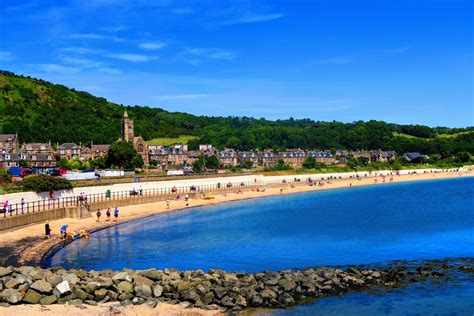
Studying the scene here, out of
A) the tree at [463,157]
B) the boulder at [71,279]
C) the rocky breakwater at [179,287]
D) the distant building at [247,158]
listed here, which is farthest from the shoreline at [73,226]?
the tree at [463,157]

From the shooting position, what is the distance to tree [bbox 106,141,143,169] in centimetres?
9756

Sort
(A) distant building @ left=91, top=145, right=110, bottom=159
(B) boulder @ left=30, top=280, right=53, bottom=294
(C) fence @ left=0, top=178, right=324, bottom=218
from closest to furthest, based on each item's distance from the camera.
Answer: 1. (B) boulder @ left=30, top=280, right=53, bottom=294
2. (C) fence @ left=0, top=178, right=324, bottom=218
3. (A) distant building @ left=91, top=145, right=110, bottom=159

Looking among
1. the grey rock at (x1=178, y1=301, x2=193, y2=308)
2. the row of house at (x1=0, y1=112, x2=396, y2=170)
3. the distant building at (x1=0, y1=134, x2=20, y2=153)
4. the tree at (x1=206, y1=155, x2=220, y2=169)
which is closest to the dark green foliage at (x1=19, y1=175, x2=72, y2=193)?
the grey rock at (x1=178, y1=301, x2=193, y2=308)

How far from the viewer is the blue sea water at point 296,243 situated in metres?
22.7

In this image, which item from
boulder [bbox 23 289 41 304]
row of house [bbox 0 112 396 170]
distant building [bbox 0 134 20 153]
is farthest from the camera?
row of house [bbox 0 112 396 170]

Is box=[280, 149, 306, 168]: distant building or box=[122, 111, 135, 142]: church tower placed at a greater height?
box=[122, 111, 135, 142]: church tower

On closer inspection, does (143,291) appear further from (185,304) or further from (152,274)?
(185,304)

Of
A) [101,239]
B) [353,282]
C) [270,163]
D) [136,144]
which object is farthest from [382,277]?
[270,163]

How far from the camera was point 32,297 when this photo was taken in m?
19.6

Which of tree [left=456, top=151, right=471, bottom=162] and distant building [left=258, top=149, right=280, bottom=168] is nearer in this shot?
distant building [left=258, top=149, right=280, bottom=168]

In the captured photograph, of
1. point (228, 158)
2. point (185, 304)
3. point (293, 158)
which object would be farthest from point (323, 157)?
point (185, 304)

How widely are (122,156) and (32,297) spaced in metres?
79.6

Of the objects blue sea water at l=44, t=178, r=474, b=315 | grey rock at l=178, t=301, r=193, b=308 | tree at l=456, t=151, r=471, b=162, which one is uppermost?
tree at l=456, t=151, r=471, b=162

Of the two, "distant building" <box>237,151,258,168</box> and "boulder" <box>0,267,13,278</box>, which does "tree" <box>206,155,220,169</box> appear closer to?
"distant building" <box>237,151,258,168</box>
